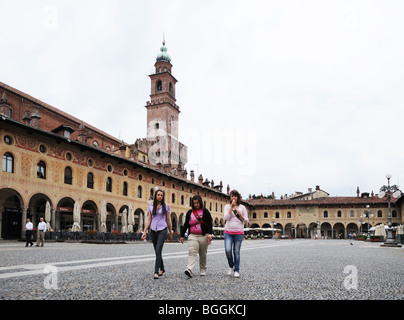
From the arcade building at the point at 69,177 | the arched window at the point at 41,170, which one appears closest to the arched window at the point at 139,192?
the arcade building at the point at 69,177

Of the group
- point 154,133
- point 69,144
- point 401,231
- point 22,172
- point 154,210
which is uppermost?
point 154,133

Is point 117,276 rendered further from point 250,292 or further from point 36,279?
point 250,292

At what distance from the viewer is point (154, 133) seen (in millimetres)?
67938

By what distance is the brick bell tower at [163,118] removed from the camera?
2638 inches

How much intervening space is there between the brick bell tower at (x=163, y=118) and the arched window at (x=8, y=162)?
42173 mm

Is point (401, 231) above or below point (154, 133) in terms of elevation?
below

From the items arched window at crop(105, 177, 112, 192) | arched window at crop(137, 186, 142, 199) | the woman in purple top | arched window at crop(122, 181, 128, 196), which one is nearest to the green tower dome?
arched window at crop(137, 186, 142, 199)

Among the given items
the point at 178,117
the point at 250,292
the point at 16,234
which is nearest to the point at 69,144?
the point at 16,234

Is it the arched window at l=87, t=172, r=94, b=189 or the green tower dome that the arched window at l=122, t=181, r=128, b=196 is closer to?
the arched window at l=87, t=172, r=94, b=189

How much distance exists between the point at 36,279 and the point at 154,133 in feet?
206

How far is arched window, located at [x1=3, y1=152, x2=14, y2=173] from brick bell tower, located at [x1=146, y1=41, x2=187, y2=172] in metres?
42.2

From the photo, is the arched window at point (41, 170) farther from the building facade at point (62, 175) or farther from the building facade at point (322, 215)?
the building facade at point (322, 215)

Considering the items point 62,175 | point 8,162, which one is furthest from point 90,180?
point 8,162

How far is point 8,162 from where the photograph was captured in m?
23.0
